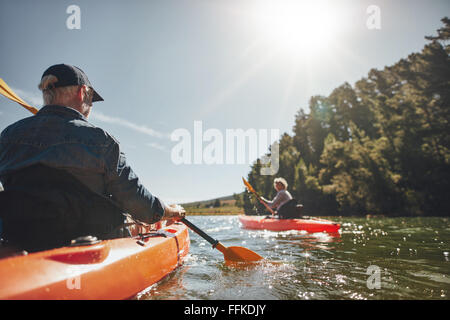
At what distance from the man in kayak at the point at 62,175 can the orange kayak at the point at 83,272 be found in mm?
205

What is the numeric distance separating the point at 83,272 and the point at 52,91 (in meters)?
1.55

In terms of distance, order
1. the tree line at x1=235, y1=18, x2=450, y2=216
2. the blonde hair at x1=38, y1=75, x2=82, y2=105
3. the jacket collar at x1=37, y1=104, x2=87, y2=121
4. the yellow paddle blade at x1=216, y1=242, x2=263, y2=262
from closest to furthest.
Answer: the jacket collar at x1=37, y1=104, x2=87, y2=121 → the blonde hair at x1=38, y1=75, x2=82, y2=105 → the yellow paddle blade at x1=216, y1=242, x2=263, y2=262 → the tree line at x1=235, y1=18, x2=450, y2=216

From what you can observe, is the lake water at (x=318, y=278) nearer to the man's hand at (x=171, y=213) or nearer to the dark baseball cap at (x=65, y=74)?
the man's hand at (x=171, y=213)

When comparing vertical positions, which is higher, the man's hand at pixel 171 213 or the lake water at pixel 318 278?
the man's hand at pixel 171 213

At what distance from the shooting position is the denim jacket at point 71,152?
74.8 inches

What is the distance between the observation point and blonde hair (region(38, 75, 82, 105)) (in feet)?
7.51

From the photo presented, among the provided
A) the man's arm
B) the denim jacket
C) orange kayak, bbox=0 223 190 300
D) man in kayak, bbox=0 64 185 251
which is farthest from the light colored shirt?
the denim jacket

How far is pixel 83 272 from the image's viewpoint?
1.80 m

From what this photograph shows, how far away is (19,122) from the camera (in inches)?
82.9

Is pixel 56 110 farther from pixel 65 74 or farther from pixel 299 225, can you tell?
pixel 299 225

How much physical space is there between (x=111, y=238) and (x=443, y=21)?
31277mm

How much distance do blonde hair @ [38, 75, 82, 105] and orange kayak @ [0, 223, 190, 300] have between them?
4.19 ft

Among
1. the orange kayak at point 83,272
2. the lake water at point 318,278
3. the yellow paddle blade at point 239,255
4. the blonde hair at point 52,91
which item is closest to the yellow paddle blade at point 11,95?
the blonde hair at point 52,91

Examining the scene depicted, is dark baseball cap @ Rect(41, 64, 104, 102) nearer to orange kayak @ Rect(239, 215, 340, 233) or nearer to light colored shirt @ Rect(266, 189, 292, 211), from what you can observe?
orange kayak @ Rect(239, 215, 340, 233)
